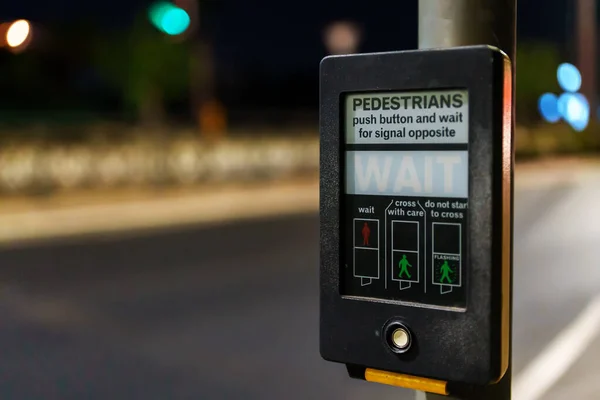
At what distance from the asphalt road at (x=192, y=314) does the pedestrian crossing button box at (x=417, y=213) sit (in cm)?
397

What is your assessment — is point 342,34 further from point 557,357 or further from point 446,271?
point 446,271

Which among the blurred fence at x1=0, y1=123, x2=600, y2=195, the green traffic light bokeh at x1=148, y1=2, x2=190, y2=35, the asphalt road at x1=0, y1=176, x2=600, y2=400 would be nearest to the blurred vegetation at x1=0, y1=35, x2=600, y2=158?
the blurred fence at x1=0, y1=123, x2=600, y2=195

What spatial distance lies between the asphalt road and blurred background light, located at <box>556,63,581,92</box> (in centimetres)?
2066

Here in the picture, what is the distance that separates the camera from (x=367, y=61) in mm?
1985

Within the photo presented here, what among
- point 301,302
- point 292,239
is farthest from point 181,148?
point 301,302

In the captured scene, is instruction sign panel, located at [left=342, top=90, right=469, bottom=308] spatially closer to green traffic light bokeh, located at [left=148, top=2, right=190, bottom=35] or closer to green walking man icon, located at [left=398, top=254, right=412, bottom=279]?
green walking man icon, located at [left=398, top=254, right=412, bottom=279]

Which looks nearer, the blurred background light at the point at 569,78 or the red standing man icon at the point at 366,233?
the red standing man icon at the point at 366,233

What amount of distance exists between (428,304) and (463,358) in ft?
0.46

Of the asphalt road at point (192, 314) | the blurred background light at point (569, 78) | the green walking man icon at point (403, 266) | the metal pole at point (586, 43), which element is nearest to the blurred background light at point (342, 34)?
the blurred background light at point (569, 78)

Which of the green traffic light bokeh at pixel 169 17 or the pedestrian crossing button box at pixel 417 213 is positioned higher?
the green traffic light bokeh at pixel 169 17

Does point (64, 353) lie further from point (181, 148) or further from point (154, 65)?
point (154, 65)

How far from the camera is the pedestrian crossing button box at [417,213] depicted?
6.12 feet

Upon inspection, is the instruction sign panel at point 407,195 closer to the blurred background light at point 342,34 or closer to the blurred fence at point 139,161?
the blurred fence at point 139,161

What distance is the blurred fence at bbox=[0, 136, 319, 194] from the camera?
19.8 metres
